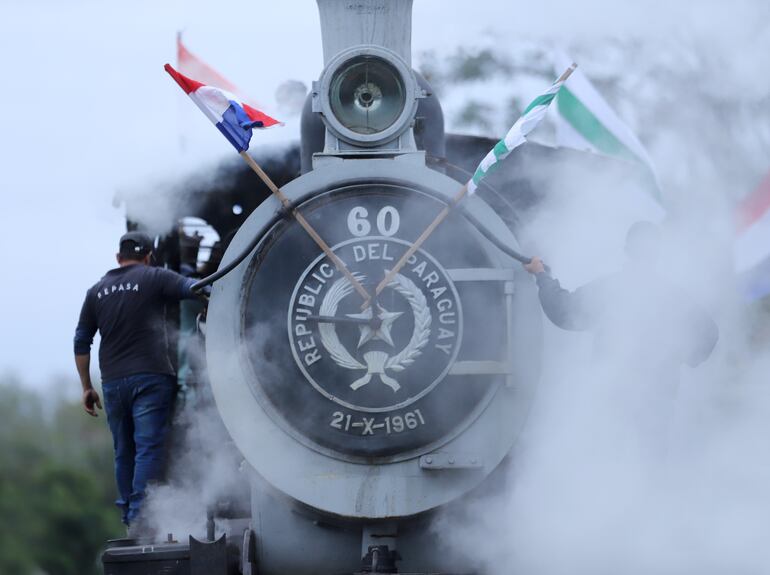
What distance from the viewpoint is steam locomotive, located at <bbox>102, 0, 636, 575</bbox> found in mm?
4730

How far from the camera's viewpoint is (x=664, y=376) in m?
4.96

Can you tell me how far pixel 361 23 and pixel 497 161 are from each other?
740 millimetres

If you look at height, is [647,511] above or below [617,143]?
below

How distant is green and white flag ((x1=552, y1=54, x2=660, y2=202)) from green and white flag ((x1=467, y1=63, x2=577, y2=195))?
14.3 feet

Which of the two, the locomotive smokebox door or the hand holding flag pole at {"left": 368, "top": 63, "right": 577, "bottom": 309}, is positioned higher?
the hand holding flag pole at {"left": 368, "top": 63, "right": 577, "bottom": 309}

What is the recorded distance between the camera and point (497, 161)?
193 inches

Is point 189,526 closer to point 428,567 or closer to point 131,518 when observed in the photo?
point 131,518

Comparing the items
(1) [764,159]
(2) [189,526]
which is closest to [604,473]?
(2) [189,526]

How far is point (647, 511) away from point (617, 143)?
543 centimetres

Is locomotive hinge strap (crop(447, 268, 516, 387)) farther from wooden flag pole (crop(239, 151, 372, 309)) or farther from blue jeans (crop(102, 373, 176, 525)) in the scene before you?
blue jeans (crop(102, 373, 176, 525))

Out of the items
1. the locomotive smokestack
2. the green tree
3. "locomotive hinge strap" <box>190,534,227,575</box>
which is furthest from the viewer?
the green tree

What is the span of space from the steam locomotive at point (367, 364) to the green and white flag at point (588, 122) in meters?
4.69

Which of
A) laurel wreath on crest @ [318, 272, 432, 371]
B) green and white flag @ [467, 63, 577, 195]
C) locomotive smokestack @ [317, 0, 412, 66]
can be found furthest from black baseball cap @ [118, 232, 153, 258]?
green and white flag @ [467, 63, 577, 195]

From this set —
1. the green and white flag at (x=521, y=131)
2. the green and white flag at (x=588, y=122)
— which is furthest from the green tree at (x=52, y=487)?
the green and white flag at (x=521, y=131)
